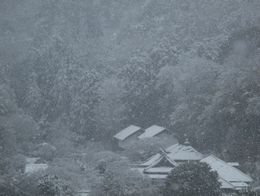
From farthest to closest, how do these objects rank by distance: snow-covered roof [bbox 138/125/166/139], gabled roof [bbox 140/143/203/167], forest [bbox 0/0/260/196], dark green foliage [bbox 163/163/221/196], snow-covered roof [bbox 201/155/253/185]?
snow-covered roof [bbox 138/125/166/139] < forest [bbox 0/0/260/196] < gabled roof [bbox 140/143/203/167] < snow-covered roof [bbox 201/155/253/185] < dark green foliage [bbox 163/163/221/196]

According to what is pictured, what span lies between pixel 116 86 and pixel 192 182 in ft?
113

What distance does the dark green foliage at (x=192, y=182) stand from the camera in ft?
80.3

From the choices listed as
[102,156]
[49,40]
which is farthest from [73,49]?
[102,156]

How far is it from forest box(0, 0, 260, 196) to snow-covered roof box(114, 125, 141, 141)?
2.21 meters

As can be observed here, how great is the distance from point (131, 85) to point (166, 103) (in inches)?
285

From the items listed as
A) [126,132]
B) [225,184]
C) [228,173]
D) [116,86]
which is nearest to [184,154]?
[228,173]

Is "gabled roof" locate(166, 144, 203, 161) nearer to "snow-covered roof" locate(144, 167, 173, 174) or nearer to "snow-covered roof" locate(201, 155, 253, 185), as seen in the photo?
"snow-covered roof" locate(144, 167, 173, 174)

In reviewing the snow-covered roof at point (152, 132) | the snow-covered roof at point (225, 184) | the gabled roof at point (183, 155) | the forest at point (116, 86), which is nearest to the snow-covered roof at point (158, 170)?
the forest at point (116, 86)

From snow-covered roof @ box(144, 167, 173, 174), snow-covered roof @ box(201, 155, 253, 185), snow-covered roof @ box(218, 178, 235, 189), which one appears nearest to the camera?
snow-covered roof @ box(218, 178, 235, 189)

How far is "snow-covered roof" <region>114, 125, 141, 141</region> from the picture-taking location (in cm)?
5043

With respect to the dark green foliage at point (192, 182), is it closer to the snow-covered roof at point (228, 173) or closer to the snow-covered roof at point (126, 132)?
the snow-covered roof at point (228, 173)

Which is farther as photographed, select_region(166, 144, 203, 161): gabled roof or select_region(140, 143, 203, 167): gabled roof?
select_region(166, 144, 203, 161): gabled roof

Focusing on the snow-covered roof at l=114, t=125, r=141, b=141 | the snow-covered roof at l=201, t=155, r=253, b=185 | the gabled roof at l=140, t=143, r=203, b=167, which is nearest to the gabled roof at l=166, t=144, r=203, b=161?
the gabled roof at l=140, t=143, r=203, b=167

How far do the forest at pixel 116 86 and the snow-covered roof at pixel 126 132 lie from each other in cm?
221
